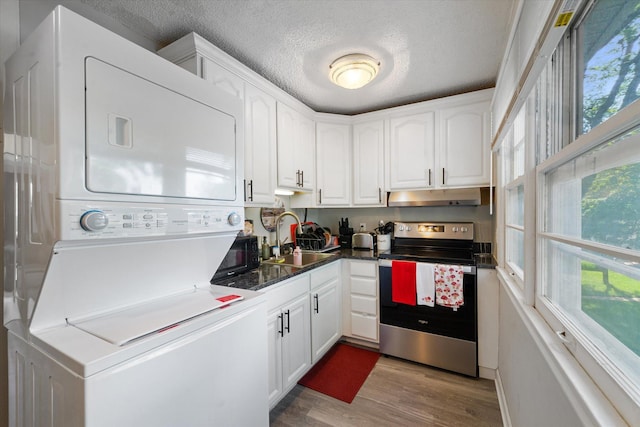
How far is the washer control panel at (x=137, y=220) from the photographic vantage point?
2.51 ft

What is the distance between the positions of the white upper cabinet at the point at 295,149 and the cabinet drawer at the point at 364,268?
0.90 m

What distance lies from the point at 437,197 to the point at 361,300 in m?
1.24

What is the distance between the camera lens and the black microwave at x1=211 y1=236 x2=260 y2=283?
1.66 m

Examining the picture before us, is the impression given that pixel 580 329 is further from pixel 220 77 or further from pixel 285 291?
pixel 220 77

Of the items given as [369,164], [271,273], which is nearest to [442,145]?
[369,164]

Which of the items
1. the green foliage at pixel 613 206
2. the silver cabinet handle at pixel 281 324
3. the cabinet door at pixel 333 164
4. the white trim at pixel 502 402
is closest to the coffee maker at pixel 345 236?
the cabinet door at pixel 333 164

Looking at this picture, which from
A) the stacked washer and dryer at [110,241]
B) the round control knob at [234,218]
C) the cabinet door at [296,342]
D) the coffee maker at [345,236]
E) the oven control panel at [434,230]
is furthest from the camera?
the coffee maker at [345,236]

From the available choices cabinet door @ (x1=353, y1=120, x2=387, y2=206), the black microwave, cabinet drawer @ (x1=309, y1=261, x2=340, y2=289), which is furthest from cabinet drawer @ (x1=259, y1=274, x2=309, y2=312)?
cabinet door @ (x1=353, y1=120, x2=387, y2=206)

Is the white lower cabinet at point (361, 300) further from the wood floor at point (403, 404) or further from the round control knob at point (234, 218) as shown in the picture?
the round control knob at point (234, 218)

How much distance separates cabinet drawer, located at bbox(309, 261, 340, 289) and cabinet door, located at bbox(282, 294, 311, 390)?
0.52 ft

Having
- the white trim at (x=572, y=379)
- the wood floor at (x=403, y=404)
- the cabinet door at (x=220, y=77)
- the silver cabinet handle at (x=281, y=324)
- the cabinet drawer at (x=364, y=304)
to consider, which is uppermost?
the cabinet door at (x=220, y=77)

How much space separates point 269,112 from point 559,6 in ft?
5.89

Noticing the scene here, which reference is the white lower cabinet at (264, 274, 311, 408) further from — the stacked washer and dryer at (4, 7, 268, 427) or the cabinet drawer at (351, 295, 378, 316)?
the cabinet drawer at (351, 295, 378, 316)

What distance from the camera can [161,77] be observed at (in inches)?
39.4
